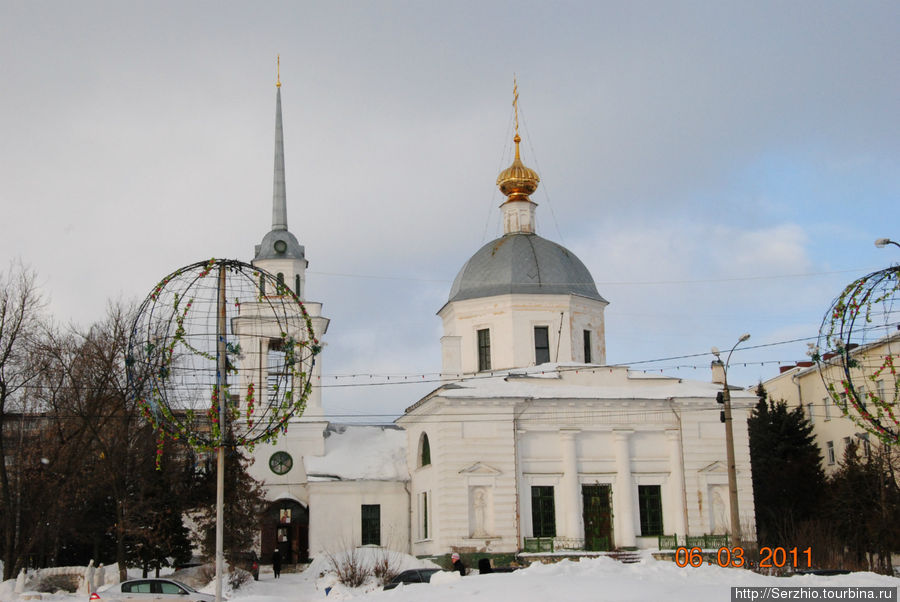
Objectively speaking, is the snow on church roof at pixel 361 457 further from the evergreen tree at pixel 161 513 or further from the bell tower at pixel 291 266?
the evergreen tree at pixel 161 513

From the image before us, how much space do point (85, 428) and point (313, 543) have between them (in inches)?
441

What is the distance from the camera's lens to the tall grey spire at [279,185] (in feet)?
153

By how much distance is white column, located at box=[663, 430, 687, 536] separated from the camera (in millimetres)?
36406

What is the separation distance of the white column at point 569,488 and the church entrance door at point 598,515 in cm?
64

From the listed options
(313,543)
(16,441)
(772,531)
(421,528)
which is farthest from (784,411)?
(16,441)

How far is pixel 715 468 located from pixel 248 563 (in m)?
17.9

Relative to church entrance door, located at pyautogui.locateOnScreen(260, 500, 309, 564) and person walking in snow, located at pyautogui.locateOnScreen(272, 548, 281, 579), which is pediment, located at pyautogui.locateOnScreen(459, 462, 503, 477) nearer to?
person walking in snow, located at pyautogui.locateOnScreen(272, 548, 281, 579)

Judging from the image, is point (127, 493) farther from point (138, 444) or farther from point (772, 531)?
point (772, 531)

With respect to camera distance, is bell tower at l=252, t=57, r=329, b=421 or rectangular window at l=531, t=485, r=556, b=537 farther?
bell tower at l=252, t=57, r=329, b=421

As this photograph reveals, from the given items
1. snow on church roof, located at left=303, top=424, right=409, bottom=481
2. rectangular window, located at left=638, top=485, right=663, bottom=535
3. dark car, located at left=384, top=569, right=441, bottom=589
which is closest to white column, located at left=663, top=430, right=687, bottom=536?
rectangular window, located at left=638, top=485, right=663, bottom=535

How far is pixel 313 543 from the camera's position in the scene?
4088cm

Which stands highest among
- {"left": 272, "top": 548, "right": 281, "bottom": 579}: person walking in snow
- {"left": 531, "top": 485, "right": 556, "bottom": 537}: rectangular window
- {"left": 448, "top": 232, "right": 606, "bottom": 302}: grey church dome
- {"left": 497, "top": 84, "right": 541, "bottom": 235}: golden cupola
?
{"left": 497, "top": 84, "right": 541, "bottom": 235}: golden cupola

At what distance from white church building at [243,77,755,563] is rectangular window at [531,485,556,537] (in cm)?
4

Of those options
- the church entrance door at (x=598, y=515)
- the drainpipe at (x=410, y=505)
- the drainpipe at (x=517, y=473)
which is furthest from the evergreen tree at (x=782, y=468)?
the drainpipe at (x=410, y=505)
